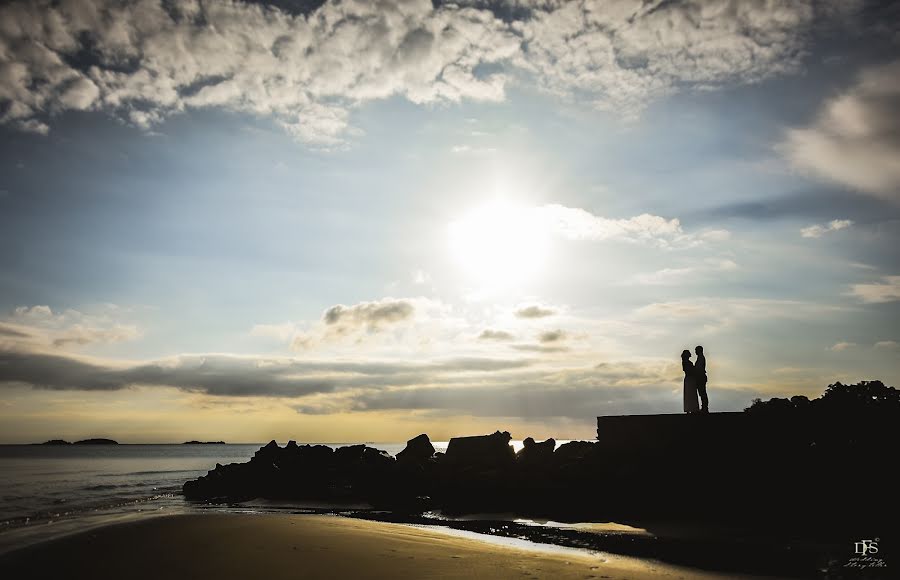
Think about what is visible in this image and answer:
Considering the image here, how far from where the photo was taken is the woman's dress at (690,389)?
1827 centimetres

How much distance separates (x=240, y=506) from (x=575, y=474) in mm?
14993

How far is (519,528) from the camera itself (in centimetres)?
1543

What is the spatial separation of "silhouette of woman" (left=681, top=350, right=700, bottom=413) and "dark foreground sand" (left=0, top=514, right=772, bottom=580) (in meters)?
8.61

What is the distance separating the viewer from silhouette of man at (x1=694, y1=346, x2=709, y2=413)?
59.3ft

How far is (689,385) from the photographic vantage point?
723 inches

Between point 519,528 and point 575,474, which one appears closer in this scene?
point 519,528

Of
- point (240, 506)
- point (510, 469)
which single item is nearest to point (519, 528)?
point (510, 469)

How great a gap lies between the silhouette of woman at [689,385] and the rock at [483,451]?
747cm

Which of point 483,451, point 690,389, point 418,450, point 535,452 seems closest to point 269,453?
point 418,450

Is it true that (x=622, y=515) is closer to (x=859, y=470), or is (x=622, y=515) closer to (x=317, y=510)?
(x=859, y=470)

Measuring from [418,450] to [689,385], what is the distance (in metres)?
14.2
